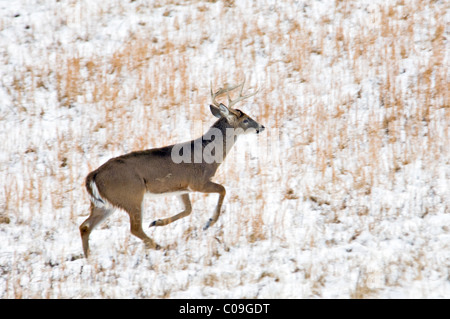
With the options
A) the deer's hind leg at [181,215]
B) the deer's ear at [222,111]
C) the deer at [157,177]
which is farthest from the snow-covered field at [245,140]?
the deer's ear at [222,111]

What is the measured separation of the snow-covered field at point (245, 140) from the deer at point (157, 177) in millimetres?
295

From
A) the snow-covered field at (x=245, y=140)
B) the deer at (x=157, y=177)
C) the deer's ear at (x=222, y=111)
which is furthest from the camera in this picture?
the deer's ear at (x=222, y=111)

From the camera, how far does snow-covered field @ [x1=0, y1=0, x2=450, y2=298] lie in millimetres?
6324

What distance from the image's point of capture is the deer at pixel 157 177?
7.05 metres

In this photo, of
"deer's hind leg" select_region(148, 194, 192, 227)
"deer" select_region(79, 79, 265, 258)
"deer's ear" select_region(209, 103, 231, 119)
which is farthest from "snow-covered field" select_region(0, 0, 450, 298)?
"deer's ear" select_region(209, 103, 231, 119)

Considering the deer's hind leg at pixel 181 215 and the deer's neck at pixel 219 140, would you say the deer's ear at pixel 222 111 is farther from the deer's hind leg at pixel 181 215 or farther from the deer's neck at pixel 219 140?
the deer's hind leg at pixel 181 215

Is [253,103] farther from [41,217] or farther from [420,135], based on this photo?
[41,217]

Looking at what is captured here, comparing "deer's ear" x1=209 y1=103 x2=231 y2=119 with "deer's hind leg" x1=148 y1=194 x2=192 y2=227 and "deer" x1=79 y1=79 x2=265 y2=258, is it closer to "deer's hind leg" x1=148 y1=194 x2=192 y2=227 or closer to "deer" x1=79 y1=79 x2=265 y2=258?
"deer" x1=79 y1=79 x2=265 y2=258

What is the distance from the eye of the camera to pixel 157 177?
24.1 feet

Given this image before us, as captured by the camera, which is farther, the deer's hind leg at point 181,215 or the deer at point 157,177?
the deer's hind leg at point 181,215

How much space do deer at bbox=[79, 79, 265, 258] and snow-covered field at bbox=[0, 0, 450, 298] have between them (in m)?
0.29

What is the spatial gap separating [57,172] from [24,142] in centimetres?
131

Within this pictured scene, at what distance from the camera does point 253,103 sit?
36.6 ft

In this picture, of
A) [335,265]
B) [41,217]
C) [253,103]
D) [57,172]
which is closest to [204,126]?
[253,103]
